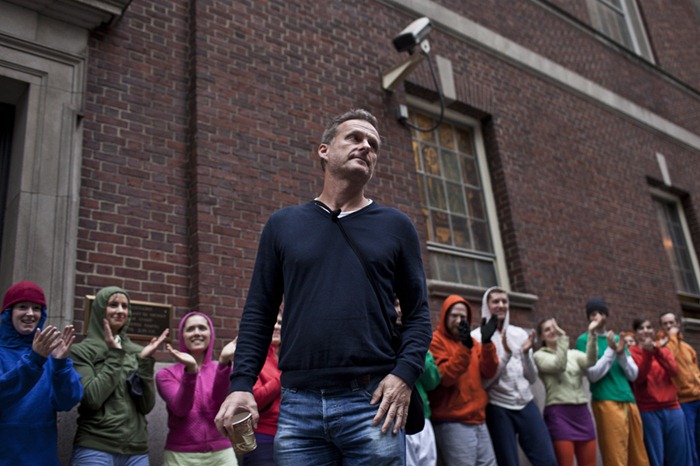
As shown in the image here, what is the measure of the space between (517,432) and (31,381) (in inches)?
151

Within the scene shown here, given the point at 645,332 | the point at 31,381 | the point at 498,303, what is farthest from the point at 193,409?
the point at 645,332

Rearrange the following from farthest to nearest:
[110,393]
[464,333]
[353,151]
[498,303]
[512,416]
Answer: [498,303]
[512,416]
[464,333]
[110,393]
[353,151]

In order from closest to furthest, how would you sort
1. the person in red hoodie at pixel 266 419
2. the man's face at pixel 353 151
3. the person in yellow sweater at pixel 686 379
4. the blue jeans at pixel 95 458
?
1. the man's face at pixel 353 151
2. the blue jeans at pixel 95 458
3. the person in red hoodie at pixel 266 419
4. the person in yellow sweater at pixel 686 379

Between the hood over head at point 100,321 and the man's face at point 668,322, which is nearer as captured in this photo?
the hood over head at point 100,321

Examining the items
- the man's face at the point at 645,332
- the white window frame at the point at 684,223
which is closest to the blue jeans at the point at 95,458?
the man's face at the point at 645,332

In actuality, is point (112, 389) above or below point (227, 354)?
below

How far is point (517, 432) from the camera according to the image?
5.54 m

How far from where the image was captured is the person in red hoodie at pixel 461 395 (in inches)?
197

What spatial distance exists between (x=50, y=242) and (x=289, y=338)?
10.5ft

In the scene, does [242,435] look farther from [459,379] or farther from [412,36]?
[412,36]

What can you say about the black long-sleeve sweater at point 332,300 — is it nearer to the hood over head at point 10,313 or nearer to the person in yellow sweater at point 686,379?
the hood over head at point 10,313

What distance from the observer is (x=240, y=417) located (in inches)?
78.7

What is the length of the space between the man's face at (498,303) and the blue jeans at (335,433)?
3.89m

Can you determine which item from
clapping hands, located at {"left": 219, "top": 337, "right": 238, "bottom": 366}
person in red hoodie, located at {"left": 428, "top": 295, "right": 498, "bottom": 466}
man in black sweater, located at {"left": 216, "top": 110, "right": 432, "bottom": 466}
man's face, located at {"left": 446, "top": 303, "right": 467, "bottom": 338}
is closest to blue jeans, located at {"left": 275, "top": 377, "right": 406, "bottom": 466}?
man in black sweater, located at {"left": 216, "top": 110, "right": 432, "bottom": 466}
